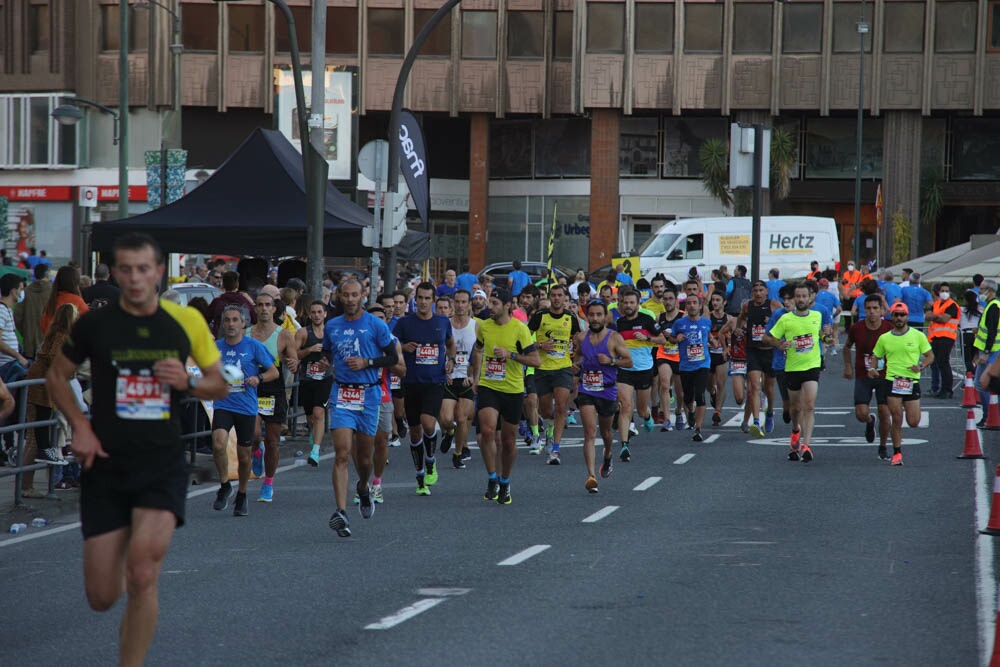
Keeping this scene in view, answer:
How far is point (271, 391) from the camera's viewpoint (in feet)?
46.0

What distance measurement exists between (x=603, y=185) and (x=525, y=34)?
6373 millimetres

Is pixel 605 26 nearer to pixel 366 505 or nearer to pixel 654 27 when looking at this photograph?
pixel 654 27

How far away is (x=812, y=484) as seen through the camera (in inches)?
589

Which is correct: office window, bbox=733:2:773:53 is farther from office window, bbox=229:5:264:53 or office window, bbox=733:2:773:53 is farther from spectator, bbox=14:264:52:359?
spectator, bbox=14:264:52:359

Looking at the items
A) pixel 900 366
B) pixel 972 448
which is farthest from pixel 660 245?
pixel 972 448

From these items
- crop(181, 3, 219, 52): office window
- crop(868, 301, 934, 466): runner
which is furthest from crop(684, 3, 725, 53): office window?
crop(868, 301, 934, 466): runner

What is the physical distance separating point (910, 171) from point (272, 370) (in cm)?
4702

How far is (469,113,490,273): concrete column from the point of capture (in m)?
58.8

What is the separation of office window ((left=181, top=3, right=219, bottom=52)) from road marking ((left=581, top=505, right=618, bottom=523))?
Answer: 47.9 m

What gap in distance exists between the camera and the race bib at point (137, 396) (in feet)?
20.3

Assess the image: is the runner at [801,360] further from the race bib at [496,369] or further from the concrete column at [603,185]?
the concrete column at [603,185]

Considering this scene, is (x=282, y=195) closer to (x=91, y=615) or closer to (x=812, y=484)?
(x=812, y=484)

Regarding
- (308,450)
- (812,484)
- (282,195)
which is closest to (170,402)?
(812,484)

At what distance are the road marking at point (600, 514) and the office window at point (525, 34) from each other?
4645 centimetres
